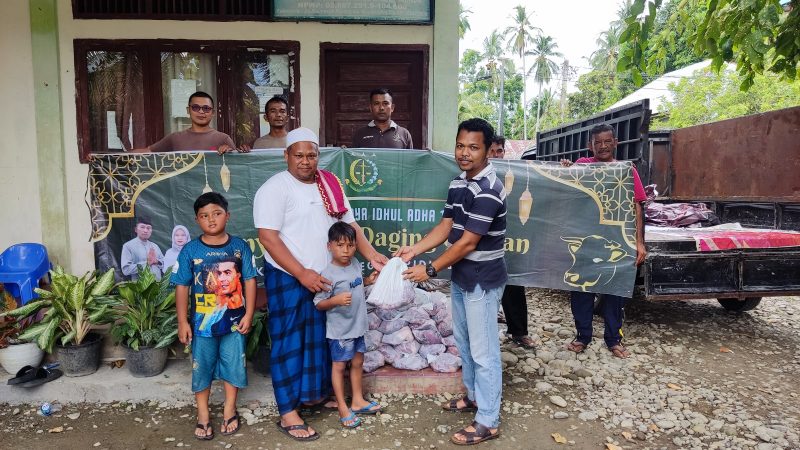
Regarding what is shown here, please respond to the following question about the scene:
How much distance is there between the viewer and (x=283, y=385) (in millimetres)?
3148

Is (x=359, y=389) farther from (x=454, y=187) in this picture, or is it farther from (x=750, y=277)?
(x=750, y=277)

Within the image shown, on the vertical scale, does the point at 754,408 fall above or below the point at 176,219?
below

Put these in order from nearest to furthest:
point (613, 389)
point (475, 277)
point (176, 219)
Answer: point (475, 277), point (613, 389), point (176, 219)

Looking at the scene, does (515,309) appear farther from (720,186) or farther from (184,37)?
(184,37)

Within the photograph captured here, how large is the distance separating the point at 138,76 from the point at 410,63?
3008mm

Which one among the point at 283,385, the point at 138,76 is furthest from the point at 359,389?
the point at 138,76

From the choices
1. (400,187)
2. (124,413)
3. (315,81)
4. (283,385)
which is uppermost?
(315,81)

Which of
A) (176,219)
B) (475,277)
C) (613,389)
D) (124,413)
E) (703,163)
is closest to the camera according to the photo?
(475,277)

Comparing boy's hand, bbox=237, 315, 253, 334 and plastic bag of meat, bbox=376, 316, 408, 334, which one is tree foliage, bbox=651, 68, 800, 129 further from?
boy's hand, bbox=237, 315, 253, 334

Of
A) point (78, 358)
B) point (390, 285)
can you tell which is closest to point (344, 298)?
point (390, 285)

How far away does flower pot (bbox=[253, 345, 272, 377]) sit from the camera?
3.65 m

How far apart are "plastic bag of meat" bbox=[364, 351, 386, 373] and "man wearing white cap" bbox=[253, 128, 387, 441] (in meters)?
0.43

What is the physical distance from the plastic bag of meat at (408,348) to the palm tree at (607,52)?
121 feet

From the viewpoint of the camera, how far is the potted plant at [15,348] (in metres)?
3.57
